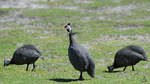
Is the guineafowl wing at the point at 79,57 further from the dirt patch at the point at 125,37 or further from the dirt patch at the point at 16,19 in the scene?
the dirt patch at the point at 16,19

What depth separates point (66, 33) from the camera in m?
49.7

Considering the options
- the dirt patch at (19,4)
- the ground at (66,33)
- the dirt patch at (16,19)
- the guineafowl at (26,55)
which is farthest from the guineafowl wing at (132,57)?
the dirt patch at (19,4)

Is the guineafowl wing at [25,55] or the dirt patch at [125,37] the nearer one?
the guineafowl wing at [25,55]

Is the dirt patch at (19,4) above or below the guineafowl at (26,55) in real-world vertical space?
above

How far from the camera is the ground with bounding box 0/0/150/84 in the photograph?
2211 centimetres

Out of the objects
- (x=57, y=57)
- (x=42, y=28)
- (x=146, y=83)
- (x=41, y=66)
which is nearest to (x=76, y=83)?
(x=146, y=83)

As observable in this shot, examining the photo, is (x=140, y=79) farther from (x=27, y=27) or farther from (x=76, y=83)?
(x=27, y=27)

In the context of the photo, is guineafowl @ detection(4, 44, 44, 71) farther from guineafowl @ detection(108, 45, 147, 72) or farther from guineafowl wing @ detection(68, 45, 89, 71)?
guineafowl @ detection(108, 45, 147, 72)

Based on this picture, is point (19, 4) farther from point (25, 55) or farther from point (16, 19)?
point (25, 55)

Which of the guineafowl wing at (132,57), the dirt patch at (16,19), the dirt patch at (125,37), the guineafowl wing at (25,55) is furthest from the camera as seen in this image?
the dirt patch at (16,19)

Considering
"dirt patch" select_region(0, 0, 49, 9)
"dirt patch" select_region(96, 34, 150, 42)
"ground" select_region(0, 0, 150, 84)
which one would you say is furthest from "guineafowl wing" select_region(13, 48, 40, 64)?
"dirt patch" select_region(0, 0, 49, 9)

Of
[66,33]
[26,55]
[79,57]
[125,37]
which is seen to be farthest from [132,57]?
[66,33]

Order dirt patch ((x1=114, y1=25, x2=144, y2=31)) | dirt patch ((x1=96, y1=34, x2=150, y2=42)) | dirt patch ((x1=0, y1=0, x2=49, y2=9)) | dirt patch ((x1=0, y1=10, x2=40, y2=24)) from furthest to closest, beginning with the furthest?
dirt patch ((x1=0, y1=0, x2=49, y2=9))
dirt patch ((x1=0, y1=10, x2=40, y2=24))
dirt patch ((x1=114, y1=25, x2=144, y2=31))
dirt patch ((x1=96, y1=34, x2=150, y2=42))

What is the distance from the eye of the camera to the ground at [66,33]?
22109 mm
